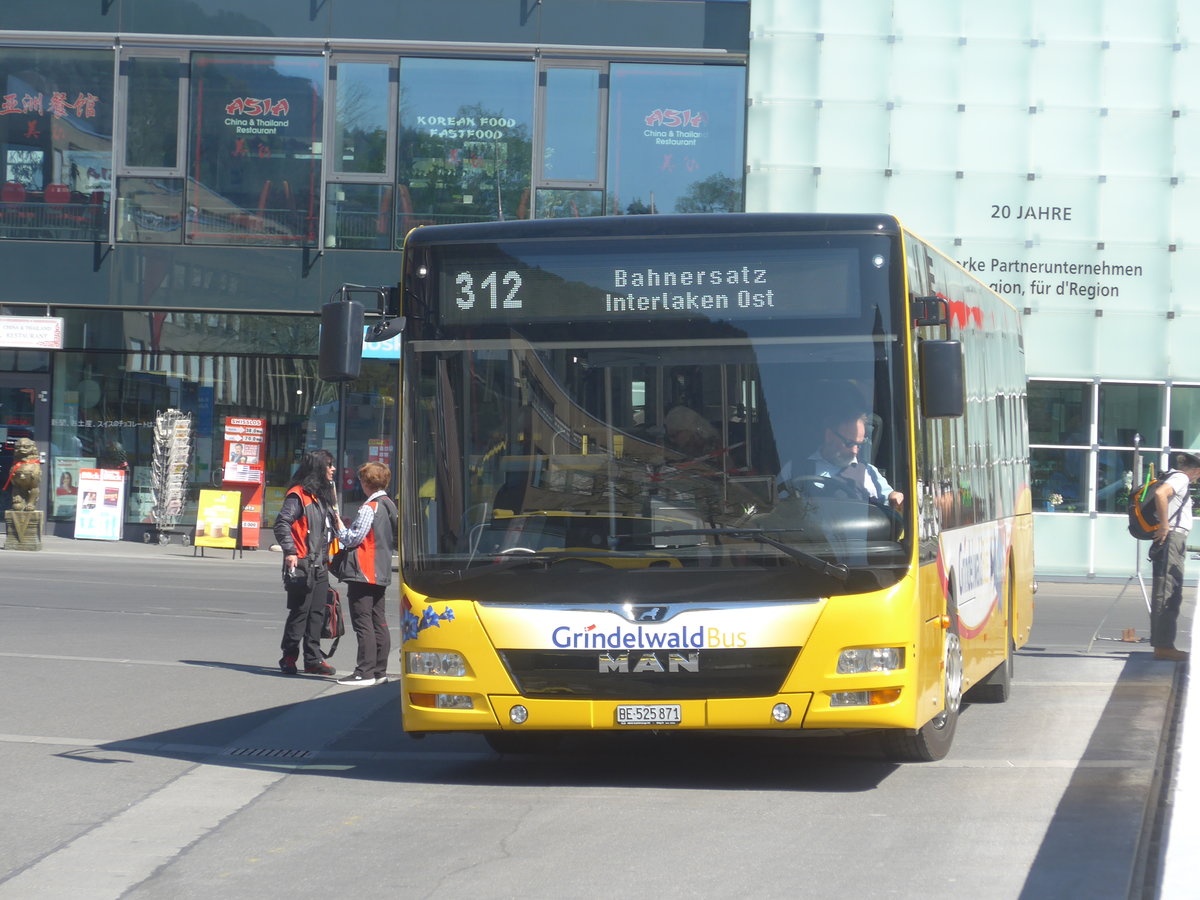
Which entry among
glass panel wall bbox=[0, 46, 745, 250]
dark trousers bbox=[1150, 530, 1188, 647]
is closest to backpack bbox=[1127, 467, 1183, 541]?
dark trousers bbox=[1150, 530, 1188, 647]

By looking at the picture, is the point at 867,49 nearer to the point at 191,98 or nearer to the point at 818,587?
the point at 191,98

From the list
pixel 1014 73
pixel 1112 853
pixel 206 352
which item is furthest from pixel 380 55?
pixel 1112 853

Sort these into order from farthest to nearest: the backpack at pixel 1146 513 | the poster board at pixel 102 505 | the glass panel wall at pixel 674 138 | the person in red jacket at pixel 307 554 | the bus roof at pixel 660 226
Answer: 1. the poster board at pixel 102 505
2. the glass panel wall at pixel 674 138
3. the backpack at pixel 1146 513
4. the person in red jacket at pixel 307 554
5. the bus roof at pixel 660 226

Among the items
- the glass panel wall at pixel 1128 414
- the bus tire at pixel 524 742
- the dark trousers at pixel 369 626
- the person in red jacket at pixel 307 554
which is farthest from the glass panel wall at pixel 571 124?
the bus tire at pixel 524 742

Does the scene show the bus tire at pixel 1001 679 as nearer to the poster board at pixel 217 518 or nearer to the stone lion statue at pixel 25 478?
the poster board at pixel 217 518

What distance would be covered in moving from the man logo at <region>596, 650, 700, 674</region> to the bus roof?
2.02 metres

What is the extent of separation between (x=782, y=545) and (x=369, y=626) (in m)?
5.40

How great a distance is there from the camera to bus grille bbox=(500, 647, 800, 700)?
7.52 meters

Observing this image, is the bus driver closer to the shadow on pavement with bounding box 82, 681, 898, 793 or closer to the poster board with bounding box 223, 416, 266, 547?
the shadow on pavement with bounding box 82, 681, 898, 793

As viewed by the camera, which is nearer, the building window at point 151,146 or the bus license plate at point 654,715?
the bus license plate at point 654,715

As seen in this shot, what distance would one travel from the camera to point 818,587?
24.7 ft

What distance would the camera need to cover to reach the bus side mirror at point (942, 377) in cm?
766

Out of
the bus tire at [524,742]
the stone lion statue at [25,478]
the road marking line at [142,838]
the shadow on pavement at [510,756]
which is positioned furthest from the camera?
the stone lion statue at [25,478]

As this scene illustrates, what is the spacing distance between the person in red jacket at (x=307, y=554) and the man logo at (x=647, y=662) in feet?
17.4
